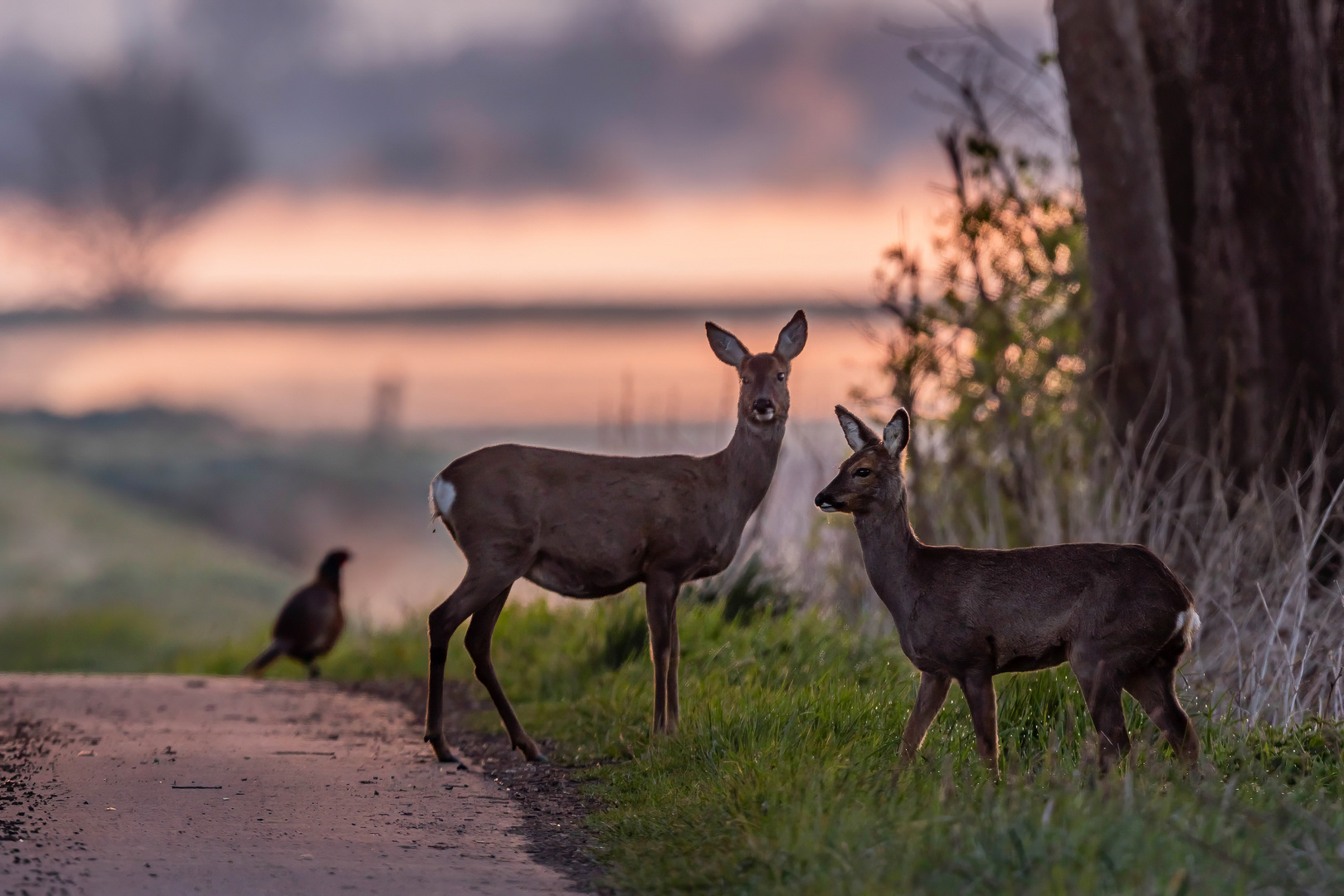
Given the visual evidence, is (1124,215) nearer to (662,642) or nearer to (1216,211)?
(1216,211)

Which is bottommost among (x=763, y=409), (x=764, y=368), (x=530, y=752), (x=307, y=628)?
(x=307, y=628)

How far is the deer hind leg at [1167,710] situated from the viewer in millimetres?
6836

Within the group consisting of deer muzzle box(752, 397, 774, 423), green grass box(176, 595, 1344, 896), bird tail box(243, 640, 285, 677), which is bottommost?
bird tail box(243, 640, 285, 677)

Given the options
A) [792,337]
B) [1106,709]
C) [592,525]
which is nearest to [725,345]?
[792,337]

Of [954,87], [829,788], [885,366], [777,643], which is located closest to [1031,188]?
[954,87]

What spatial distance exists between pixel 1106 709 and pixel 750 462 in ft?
9.35

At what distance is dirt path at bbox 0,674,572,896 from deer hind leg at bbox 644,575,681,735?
972 mm

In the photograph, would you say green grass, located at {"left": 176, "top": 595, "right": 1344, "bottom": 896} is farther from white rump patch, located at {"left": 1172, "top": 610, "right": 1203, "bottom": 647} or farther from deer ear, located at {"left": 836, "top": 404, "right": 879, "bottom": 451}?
deer ear, located at {"left": 836, "top": 404, "right": 879, "bottom": 451}

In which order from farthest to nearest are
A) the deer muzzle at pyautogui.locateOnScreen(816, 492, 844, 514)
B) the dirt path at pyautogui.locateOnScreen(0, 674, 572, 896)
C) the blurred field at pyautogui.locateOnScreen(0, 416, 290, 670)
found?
the blurred field at pyautogui.locateOnScreen(0, 416, 290, 670)
the deer muzzle at pyautogui.locateOnScreen(816, 492, 844, 514)
the dirt path at pyautogui.locateOnScreen(0, 674, 572, 896)

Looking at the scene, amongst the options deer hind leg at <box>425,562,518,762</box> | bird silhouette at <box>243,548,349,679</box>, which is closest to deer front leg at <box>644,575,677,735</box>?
deer hind leg at <box>425,562,518,762</box>

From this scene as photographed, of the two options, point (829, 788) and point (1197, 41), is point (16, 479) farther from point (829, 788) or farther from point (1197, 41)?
point (829, 788)

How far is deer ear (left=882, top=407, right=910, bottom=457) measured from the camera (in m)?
7.31

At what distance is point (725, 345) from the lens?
9164mm

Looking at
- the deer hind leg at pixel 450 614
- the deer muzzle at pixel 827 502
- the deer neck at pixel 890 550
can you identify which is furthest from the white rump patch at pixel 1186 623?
the deer hind leg at pixel 450 614
